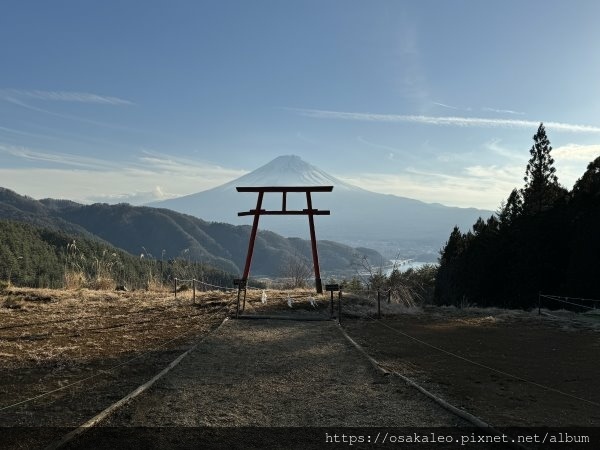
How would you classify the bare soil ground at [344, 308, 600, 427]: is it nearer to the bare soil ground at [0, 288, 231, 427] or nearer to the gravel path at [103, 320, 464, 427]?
the gravel path at [103, 320, 464, 427]

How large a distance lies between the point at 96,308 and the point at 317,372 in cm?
597

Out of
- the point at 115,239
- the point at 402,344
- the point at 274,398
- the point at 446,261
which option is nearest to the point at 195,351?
the point at 274,398

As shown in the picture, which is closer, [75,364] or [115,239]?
[75,364]

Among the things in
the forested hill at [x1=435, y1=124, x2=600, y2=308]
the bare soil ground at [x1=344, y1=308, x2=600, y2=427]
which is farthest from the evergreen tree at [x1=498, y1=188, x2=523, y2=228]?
the bare soil ground at [x1=344, y1=308, x2=600, y2=427]

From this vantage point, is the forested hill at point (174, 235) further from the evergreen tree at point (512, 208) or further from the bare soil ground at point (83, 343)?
the bare soil ground at point (83, 343)

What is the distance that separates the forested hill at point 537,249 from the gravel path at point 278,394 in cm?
1335

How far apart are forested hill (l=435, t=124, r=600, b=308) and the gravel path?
43.8ft

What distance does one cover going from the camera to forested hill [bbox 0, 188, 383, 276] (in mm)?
106812

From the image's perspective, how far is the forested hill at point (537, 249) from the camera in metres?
19.8

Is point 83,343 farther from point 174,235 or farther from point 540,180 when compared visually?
point 174,235

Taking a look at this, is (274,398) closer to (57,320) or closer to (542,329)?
(57,320)

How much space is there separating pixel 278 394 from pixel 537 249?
2251 centimetres

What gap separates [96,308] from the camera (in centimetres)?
925

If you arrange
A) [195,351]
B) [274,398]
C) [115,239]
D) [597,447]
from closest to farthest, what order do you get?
[597,447]
[274,398]
[195,351]
[115,239]
